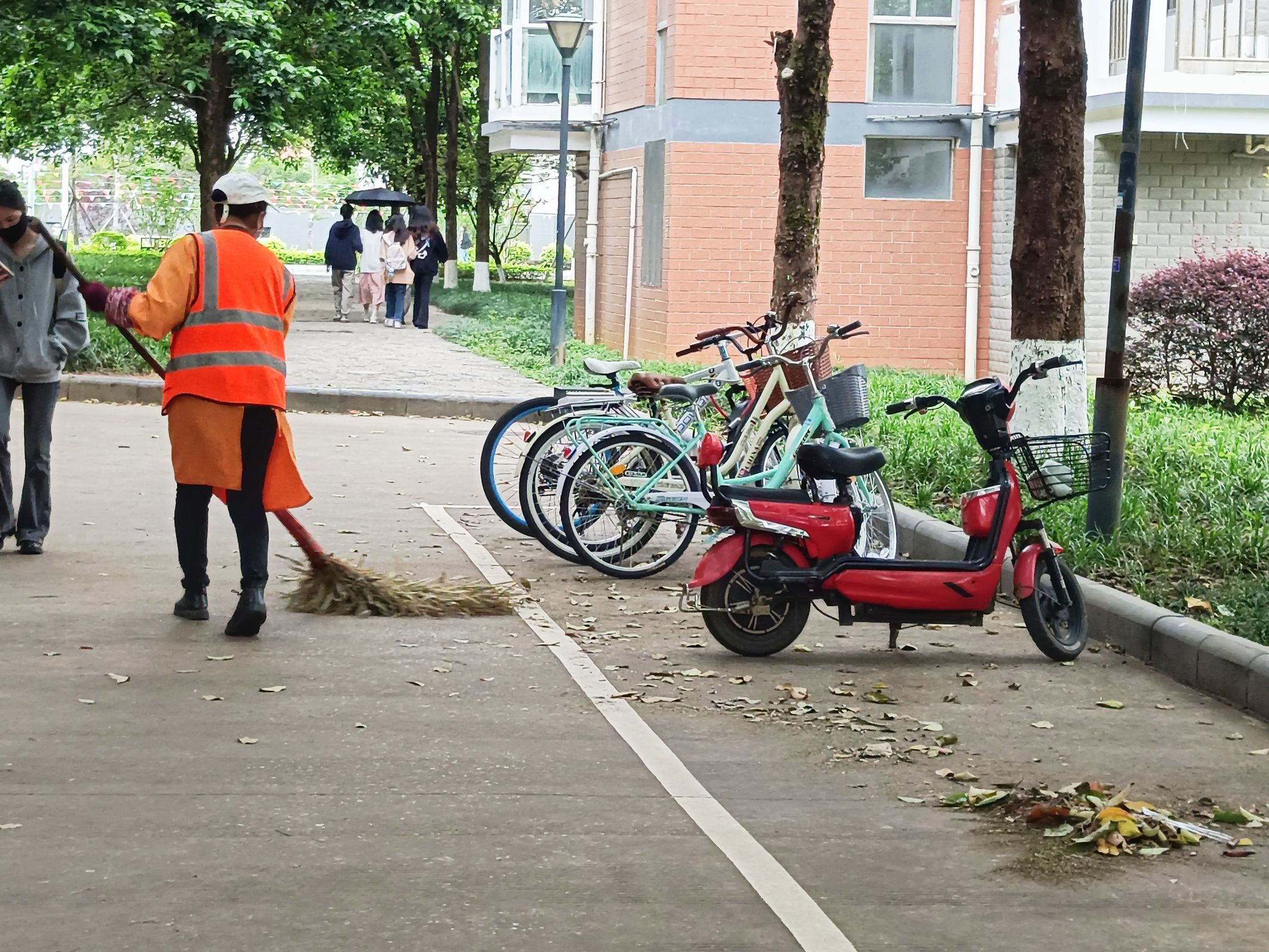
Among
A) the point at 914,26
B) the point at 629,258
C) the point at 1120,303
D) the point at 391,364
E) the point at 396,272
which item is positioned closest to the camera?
the point at 1120,303

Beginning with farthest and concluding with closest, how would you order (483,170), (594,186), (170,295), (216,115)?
(483,170)
(594,186)
(216,115)
(170,295)

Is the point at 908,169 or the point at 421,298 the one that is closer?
the point at 908,169

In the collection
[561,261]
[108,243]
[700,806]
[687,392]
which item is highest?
[108,243]

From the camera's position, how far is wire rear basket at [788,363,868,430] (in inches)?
356

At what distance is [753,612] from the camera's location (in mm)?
7695

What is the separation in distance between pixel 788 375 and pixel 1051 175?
1.97 m

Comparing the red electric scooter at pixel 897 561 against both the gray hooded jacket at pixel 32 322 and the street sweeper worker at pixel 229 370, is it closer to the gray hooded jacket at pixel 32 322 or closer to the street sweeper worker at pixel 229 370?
the street sweeper worker at pixel 229 370

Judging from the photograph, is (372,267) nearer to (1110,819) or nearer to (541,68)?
(541,68)

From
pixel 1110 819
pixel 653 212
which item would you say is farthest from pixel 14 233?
pixel 653 212

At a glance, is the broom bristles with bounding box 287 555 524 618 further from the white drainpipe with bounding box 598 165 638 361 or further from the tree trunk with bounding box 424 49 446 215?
the tree trunk with bounding box 424 49 446 215

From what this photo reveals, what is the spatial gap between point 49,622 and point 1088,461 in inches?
172

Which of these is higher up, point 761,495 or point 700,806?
point 761,495

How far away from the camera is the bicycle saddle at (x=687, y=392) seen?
9.65 meters

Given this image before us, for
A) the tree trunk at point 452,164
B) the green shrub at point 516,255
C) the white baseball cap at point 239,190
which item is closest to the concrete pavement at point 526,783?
the white baseball cap at point 239,190
